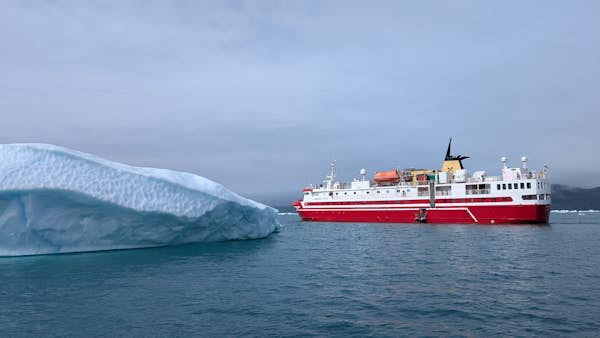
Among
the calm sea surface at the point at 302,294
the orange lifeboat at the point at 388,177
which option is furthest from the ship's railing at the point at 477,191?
the calm sea surface at the point at 302,294

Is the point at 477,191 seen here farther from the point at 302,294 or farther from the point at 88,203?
the point at 88,203

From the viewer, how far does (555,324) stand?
8852mm

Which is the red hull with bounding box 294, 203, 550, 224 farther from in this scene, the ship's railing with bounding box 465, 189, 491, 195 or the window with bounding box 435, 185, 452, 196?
the window with bounding box 435, 185, 452, 196

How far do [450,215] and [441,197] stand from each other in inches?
81.7

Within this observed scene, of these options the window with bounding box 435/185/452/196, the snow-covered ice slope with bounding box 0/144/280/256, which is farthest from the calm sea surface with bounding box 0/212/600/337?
the window with bounding box 435/185/452/196

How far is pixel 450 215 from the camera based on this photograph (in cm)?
4112

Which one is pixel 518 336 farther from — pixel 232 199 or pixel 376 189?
pixel 376 189

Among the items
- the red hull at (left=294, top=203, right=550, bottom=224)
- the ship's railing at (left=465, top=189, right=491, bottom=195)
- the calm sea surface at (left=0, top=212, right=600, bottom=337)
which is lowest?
the calm sea surface at (left=0, top=212, right=600, bottom=337)

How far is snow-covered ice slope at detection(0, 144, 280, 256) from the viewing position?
16.5m

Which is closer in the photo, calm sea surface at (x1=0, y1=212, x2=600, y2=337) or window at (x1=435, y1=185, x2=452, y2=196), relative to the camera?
calm sea surface at (x1=0, y1=212, x2=600, y2=337)

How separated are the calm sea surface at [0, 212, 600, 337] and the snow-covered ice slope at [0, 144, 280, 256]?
3.21ft

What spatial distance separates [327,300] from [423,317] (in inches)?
107

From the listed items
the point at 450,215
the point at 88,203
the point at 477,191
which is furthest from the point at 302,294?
the point at 450,215

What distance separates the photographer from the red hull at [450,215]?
36.8m
